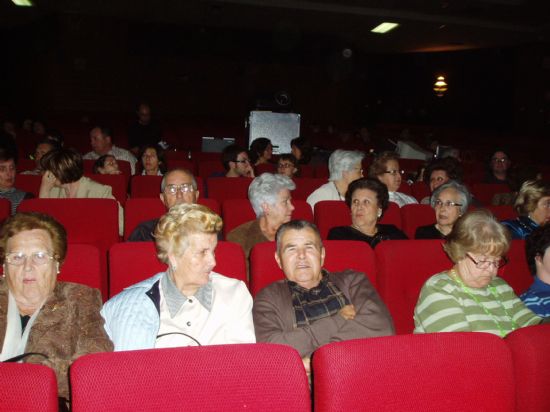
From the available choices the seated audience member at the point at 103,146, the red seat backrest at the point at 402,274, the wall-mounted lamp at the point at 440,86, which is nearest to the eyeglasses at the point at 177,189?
the red seat backrest at the point at 402,274

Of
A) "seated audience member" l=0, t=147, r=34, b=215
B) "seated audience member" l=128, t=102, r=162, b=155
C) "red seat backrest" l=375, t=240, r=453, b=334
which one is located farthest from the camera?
"seated audience member" l=128, t=102, r=162, b=155

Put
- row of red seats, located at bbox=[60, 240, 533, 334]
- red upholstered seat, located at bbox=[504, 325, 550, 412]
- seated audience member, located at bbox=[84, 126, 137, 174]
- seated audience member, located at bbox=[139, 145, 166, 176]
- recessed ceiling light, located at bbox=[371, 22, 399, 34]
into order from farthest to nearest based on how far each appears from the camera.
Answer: recessed ceiling light, located at bbox=[371, 22, 399, 34], seated audience member, located at bbox=[84, 126, 137, 174], seated audience member, located at bbox=[139, 145, 166, 176], row of red seats, located at bbox=[60, 240, 533, 334], red upholstered seat, located at bbox=[504, 325, 550, 412]

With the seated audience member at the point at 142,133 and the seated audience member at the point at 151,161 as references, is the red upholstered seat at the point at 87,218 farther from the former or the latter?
the seated audience member at the point at 142,133

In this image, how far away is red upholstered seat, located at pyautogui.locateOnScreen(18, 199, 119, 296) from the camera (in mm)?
3098

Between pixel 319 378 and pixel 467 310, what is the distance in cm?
106

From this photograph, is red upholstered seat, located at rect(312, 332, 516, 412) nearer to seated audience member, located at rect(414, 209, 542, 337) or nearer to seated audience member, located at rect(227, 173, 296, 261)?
seated audience member, located at rect(414, 209, 542, 337)

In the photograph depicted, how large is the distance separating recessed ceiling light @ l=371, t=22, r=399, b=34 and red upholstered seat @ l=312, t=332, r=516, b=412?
10684 mm

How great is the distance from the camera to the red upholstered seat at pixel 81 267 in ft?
7.11

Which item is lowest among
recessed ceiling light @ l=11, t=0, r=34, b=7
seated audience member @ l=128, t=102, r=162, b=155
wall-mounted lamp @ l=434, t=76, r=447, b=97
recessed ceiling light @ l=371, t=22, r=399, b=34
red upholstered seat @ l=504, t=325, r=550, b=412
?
red upholstered seat @ l=504, t=325, r=550, b=412

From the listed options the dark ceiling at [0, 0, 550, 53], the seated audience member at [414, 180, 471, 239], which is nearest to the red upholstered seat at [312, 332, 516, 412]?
the seated audience member at [414, 180, 471, 239]

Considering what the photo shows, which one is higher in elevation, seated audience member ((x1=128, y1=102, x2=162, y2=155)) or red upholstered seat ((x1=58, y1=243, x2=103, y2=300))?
seated audience member ((x1=128, y1=102, x2=162, y2=155))

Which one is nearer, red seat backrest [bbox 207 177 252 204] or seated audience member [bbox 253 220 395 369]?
seated audience member [bbox 253 220 395 369]

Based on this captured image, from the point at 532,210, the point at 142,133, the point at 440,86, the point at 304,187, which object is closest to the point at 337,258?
the point at 532,210

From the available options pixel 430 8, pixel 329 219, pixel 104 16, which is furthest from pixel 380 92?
pixel 329 219
